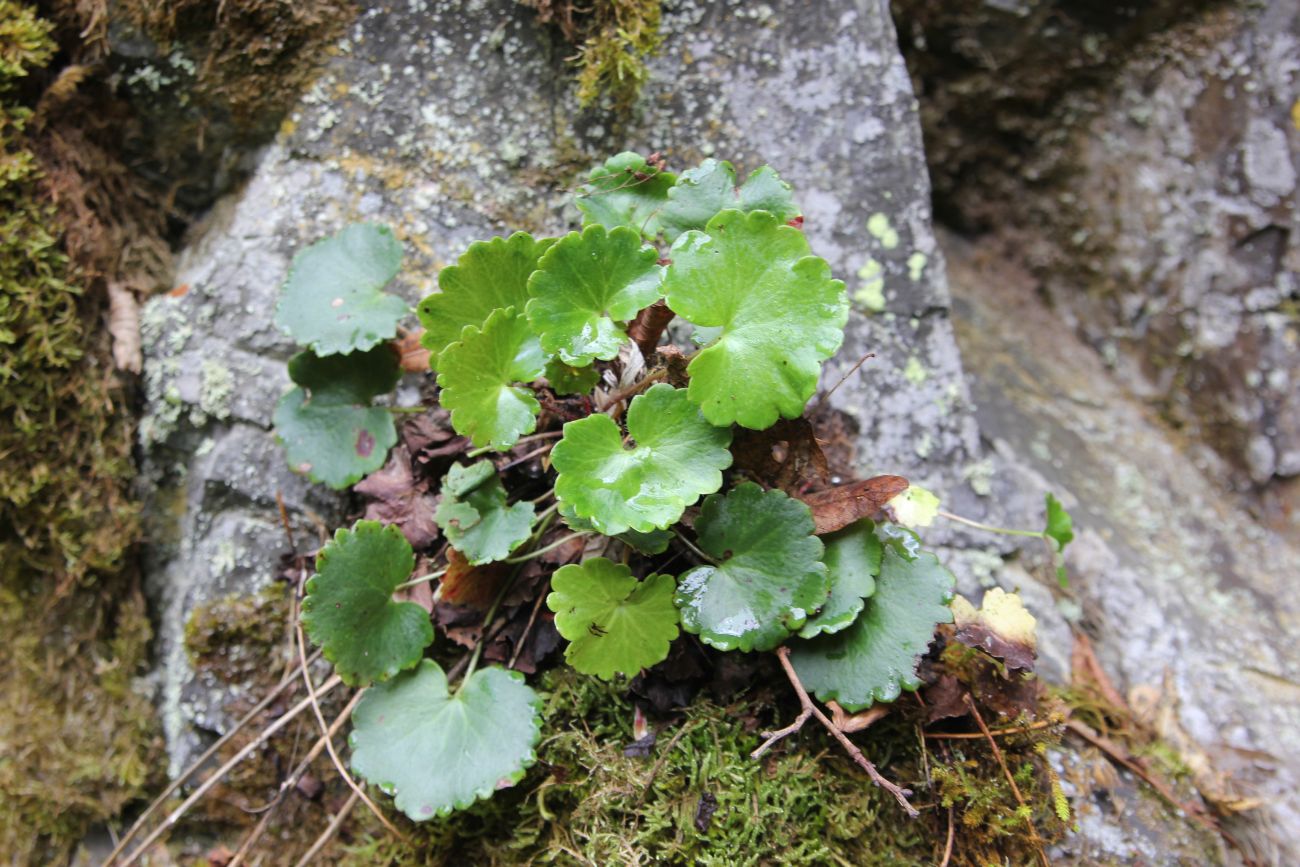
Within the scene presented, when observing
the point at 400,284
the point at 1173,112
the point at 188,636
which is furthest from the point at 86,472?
the point at 1173,112

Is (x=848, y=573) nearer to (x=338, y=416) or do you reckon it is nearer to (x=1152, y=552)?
(x=338, y=416)

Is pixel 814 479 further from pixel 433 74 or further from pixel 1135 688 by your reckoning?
pixel 433 74

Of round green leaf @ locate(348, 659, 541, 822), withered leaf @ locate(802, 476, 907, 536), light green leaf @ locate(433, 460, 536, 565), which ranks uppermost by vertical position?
withered leaf @ locate(802, 476, 907, 536)

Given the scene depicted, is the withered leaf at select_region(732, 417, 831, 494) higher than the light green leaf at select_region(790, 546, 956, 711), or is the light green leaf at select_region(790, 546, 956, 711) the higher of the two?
the withered leaf at select_region(732, 417, 831, 494)

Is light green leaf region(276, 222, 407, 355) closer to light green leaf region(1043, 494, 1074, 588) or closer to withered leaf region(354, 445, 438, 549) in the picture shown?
withered leaf region(354, 445, 438, 549)

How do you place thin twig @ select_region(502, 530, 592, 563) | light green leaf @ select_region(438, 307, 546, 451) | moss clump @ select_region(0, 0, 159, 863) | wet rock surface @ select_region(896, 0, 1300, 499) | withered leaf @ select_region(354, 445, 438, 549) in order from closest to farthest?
light green leaf @ select_region(438, 307, 546, 451)
thin twig @ select_region(502, 530, 592, 563)
withered leaf @ select_region(354, 445, 438, 549)
moss clump @ select_region(0, 0, 159, 863)
wet rock surface @ select_region(896, 0, 1300, 499)

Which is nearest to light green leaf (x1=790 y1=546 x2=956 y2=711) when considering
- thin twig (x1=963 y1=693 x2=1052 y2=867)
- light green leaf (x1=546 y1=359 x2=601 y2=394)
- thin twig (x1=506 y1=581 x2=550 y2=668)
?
thin twig (x1=963 y1=693 x2=1052 y2=867)

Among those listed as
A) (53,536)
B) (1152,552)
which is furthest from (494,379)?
(1152,552)
